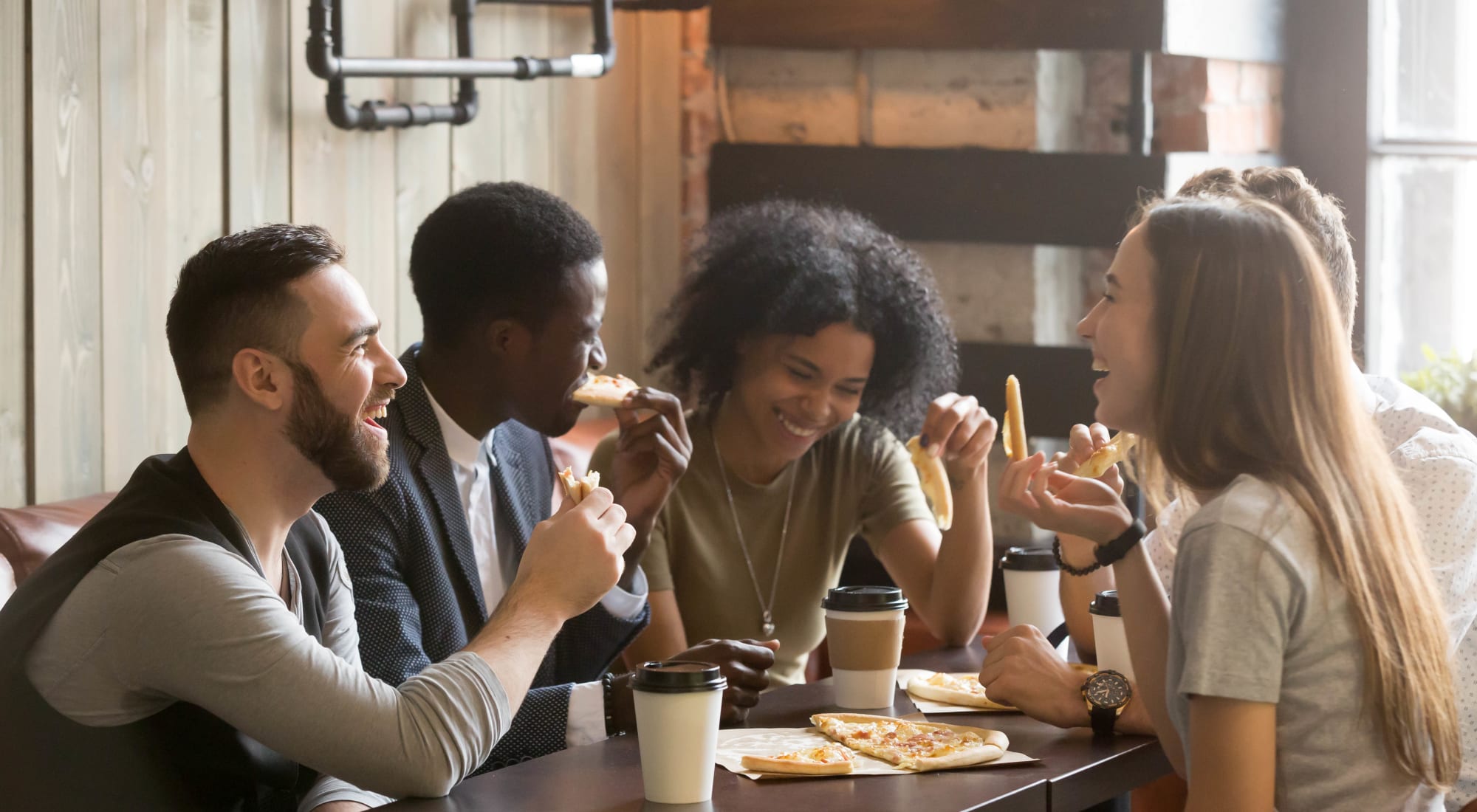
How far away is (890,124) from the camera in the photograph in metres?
3.53

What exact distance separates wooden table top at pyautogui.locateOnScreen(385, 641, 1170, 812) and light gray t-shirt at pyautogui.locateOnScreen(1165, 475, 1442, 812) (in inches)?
7.9

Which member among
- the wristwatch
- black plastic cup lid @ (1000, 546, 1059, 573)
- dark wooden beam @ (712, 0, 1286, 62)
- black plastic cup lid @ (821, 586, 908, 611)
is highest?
dark wooden beam @ (712, 0, 1286, 62)

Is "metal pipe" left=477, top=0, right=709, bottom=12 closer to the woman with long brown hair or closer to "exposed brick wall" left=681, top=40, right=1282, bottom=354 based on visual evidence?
"exposed brick wall" left=681, top=40, right=1282, bottom=354

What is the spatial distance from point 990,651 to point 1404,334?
2180 millimetres

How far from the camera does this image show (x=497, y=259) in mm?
2322

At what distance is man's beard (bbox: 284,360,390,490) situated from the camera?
66.8 inches

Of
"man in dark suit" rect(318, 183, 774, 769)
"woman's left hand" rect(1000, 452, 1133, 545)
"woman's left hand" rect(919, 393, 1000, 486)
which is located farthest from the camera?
"woman's left hand" rect(919, 393, 1000, 486)

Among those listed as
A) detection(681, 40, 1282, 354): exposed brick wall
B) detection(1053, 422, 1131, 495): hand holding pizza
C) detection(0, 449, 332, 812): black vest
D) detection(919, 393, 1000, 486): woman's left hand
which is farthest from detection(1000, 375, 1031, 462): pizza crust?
detection(681, 40, 1282, 354): exposed brick wall

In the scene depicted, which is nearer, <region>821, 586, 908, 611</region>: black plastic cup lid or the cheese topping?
the cheese topping

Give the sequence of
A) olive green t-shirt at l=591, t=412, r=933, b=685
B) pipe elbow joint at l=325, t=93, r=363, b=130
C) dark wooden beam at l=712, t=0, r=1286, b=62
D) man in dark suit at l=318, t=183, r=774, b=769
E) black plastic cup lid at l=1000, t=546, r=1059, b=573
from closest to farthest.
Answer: man in dark suit at l=318, t=183, r=774, b=769 < black plastic cup lid at l=1000, t=546, r=1059, b=573 < olive green t-shirt at l=591, t=412, r=933, b=685 < pipe elbow joint at l=325, t=93, r=363, b=130 < dark wooden beam at l=712, t=0, r=1286, b=62

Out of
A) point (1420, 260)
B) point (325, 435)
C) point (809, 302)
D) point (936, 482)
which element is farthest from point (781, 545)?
point (1420, 260)

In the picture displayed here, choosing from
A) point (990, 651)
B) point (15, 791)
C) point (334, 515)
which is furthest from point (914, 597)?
point (15, 791)

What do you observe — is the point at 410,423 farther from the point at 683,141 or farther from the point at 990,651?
the point at 683,141

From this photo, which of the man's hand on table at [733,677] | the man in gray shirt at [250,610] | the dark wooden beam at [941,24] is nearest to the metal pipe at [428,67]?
the dark wooden beam at [941,24]
